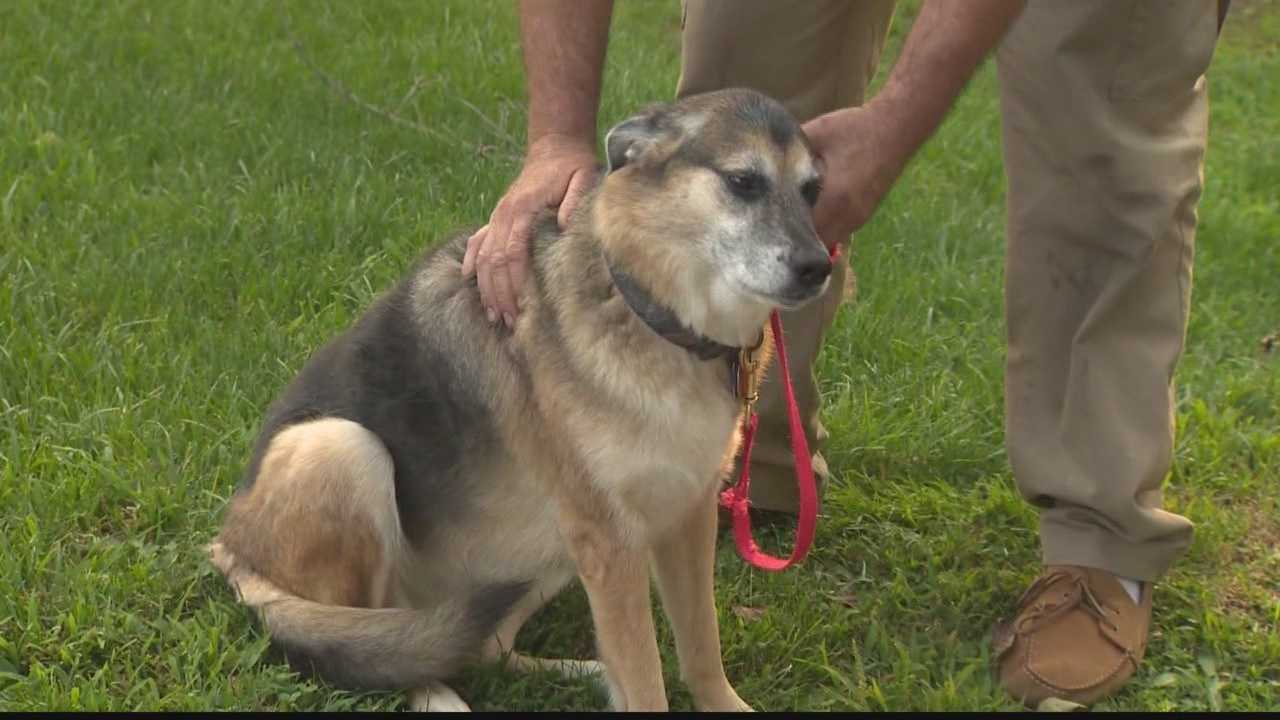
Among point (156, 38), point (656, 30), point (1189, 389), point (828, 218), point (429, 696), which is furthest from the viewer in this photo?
point (656, 30)

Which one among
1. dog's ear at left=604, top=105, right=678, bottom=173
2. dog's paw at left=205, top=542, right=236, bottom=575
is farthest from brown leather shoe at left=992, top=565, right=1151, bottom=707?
dog's paw at left=205, top=542, right=236, bottom=575

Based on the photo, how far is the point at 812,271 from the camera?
245 centimetres

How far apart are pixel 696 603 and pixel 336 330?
1.72m

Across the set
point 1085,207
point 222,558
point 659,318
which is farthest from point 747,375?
point 222,558

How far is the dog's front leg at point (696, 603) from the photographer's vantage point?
2951 mm

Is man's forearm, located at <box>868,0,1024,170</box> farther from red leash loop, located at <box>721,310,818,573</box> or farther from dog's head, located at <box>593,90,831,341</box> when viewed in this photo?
red leash loop, located at <box>721,310,818,573</box>

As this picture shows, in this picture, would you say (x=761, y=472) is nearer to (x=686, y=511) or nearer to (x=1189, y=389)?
(x=686, y=511)

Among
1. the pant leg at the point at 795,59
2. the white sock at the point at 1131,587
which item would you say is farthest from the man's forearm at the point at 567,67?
the white sock at the point at 1131,587

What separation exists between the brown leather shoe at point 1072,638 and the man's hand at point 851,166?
112 cm

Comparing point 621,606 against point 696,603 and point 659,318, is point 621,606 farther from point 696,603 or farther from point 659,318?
point 659,318

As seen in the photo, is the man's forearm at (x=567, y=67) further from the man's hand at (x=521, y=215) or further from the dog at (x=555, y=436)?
the dog at (x=555, y=436)

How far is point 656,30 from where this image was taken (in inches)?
292

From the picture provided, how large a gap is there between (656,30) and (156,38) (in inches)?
102

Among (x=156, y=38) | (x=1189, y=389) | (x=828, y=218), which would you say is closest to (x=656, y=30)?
(x=156, y=38)
